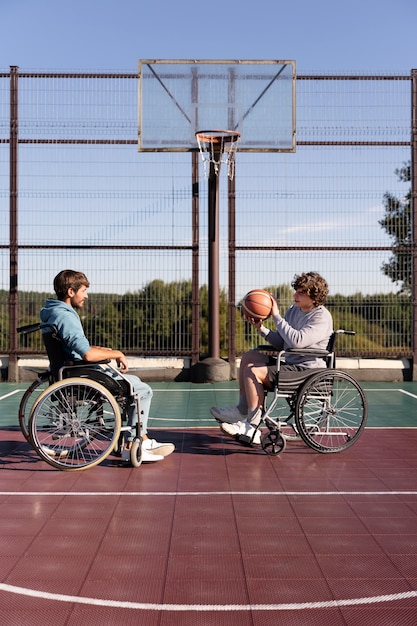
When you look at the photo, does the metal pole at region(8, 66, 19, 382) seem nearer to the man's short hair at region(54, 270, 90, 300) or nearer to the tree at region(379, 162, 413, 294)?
the tree at region(379, 162, 413, 294)

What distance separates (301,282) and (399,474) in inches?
62.6

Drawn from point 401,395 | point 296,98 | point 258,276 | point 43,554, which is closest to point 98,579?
point 43,554

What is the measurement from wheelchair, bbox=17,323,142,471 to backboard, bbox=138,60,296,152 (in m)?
6.78

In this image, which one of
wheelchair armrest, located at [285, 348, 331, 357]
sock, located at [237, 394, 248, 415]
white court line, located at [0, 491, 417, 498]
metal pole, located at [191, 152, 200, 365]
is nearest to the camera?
white court line, located at [0, 491, 417, 498]

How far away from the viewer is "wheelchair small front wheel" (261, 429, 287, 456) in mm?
6273

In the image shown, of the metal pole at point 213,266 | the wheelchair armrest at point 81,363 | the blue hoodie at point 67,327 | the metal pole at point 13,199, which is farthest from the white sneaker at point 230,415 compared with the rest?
the metal pole at point 13,199

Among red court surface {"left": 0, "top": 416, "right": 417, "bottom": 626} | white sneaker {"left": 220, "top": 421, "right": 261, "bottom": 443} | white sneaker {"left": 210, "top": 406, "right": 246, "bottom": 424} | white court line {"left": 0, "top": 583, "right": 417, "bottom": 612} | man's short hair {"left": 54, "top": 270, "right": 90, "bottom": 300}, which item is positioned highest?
man's short hair {"left": 54, "top": 270, "right": 90, "bottom": 300}

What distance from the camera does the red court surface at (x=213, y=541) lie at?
10.8 ft

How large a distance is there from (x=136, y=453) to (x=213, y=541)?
1.78m

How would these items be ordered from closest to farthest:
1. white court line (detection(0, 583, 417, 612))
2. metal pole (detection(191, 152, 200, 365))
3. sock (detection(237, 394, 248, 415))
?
white court line (detection(0, 583, 417, 612))
sock (detection(237, 394, 248, 415))
metal pole (detection(191, 152, 200, 365))

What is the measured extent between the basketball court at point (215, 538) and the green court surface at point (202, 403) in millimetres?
1447

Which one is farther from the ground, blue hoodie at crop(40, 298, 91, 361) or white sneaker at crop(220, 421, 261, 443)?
blue hoodie at crop(40, 298, 91, 361)

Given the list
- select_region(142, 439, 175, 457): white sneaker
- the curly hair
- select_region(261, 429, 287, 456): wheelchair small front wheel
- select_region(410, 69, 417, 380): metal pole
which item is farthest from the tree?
select_region(142, 439, 175, 457): white sneaker

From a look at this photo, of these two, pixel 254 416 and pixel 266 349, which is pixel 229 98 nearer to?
pixel 266 349
